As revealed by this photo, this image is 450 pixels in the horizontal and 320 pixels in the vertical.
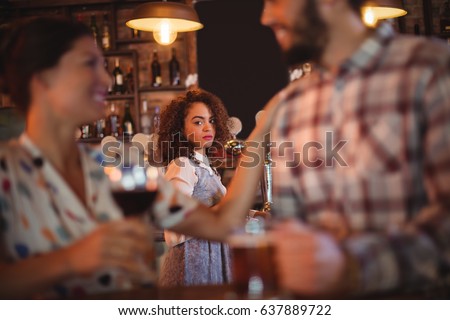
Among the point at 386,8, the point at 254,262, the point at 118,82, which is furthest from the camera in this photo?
the point at 118,82

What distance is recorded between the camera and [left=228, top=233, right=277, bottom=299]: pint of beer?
1.07 metres

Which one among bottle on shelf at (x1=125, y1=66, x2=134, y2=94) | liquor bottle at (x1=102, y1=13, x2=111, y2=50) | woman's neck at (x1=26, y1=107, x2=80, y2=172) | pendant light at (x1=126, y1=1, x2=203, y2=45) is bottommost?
woman's neck at (x1=26, y1=107, x2=80, y2=172)

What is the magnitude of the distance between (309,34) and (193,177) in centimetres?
184

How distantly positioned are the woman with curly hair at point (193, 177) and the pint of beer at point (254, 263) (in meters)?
1.80

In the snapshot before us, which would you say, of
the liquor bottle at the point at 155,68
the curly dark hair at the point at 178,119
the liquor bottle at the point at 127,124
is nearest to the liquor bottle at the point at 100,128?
the liquor bottle at the point at 127,124

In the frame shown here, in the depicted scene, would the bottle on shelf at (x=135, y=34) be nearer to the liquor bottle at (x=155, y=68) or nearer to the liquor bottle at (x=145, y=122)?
the liquor bottle at (x=155, y=68)

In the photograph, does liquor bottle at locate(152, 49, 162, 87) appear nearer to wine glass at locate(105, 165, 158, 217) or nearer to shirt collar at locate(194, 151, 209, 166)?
shirt collar at locate(194, 151, 209, 166)

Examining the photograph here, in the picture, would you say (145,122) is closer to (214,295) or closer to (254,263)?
(214,295)

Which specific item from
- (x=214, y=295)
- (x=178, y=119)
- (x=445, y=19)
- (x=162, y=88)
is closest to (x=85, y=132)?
(x=162, y=88)

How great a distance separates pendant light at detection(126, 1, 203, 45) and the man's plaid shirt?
1.70 meters

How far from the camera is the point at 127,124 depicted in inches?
205

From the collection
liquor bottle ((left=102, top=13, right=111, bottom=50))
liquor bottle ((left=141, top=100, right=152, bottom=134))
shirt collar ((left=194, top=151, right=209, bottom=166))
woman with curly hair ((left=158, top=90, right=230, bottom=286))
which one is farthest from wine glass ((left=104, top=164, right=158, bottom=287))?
liquor bottle ((left=102, top=13, right=111, bottom=50))

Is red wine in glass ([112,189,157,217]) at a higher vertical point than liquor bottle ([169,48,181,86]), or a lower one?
lower
